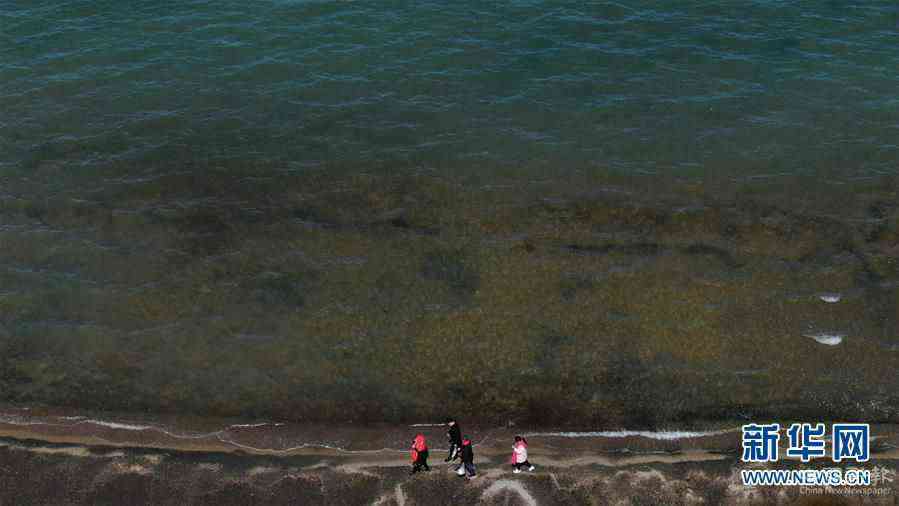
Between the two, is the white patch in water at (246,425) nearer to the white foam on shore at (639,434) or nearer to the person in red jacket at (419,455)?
the person in red jacket at (419,455)

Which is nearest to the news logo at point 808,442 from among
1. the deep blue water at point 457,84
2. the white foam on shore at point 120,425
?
the deep blue water at point 457,84

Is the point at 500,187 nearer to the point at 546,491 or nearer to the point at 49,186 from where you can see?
the point at 546,491

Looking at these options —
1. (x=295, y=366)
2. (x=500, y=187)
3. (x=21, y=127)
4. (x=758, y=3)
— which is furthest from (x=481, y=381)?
(x=758, y=3)

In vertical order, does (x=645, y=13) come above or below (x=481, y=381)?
above

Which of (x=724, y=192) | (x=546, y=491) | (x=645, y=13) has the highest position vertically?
(x=645, y=13)

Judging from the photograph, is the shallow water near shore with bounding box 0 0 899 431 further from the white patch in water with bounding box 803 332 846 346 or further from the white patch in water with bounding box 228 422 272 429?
the white patch in water with bounding box 228 422 272 429
